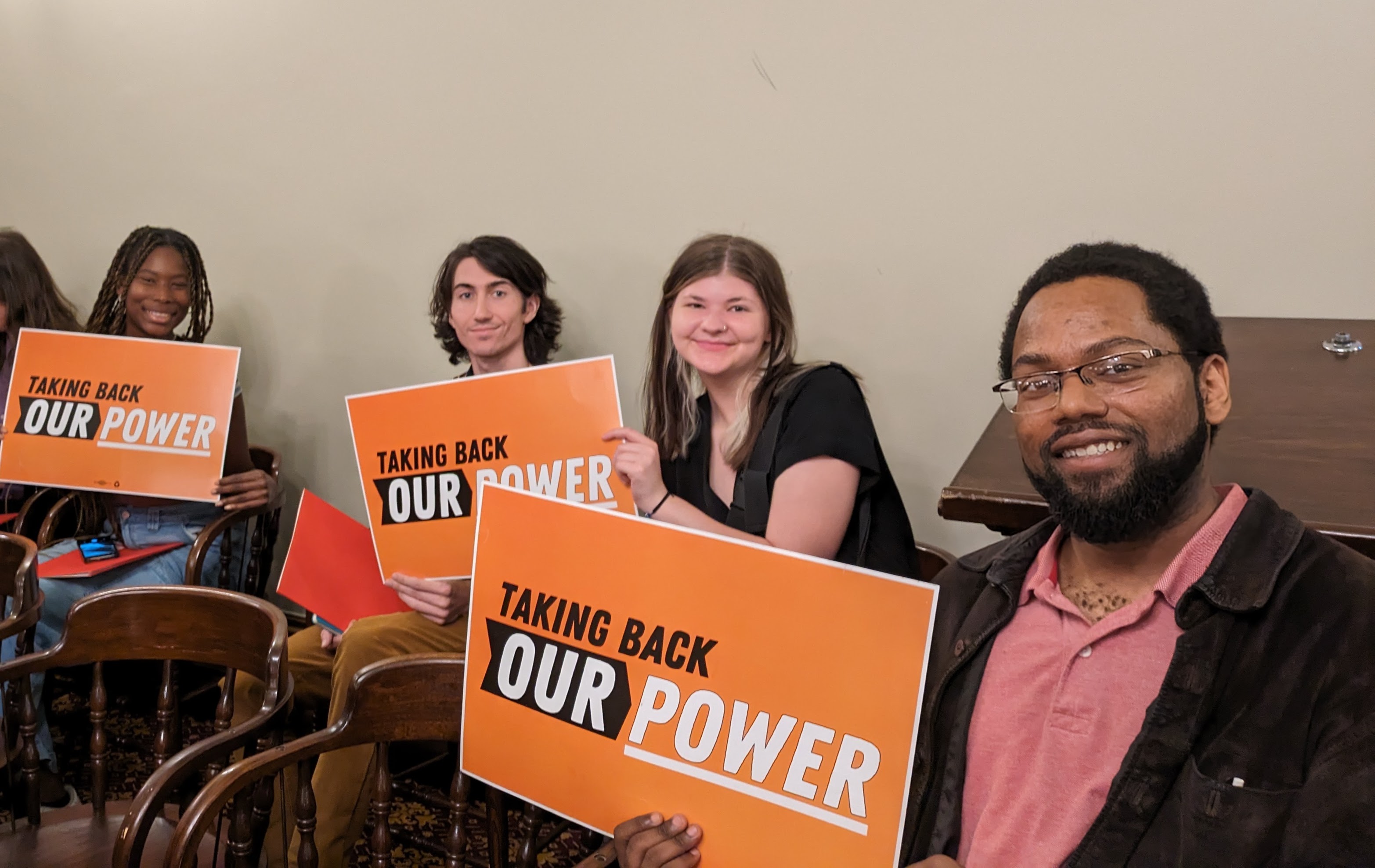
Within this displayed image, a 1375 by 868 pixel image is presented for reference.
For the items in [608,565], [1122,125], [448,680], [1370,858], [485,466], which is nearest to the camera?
[1370,858]

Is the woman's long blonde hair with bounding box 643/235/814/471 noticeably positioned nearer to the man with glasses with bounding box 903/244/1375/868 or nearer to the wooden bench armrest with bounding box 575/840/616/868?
the man with glasses with bounding box 903/244/1375/868

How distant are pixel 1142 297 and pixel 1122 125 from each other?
138 centimetres

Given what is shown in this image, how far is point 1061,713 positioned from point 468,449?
1.28 meters

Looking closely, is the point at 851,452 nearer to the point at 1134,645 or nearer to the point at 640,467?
the point at 640,467

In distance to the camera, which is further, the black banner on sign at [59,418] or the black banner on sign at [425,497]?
the black banner on sign at [59,418]

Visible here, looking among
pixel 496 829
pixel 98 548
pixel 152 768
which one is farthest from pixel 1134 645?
pixel 98 548

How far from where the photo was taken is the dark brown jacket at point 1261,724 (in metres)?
0.90

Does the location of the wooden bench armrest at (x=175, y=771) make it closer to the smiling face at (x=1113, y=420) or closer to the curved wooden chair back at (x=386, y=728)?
the curved wooden chair back at (x=386, y=728)

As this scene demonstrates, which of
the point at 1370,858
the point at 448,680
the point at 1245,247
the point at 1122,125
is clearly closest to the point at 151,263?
the point at 448,680

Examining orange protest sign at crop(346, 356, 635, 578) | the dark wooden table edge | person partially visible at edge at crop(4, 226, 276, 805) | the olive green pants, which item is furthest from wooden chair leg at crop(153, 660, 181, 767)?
the dark wooden table edge

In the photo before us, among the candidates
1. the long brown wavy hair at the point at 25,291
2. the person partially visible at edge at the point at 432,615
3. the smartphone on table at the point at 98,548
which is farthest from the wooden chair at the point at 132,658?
the long brown wavy hair at the point at 25,291

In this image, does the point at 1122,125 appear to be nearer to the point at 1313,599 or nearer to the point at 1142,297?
the point at 1142,297

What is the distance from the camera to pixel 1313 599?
0.98 metres

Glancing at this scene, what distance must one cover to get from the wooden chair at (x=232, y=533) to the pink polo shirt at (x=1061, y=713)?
7.30 feet
